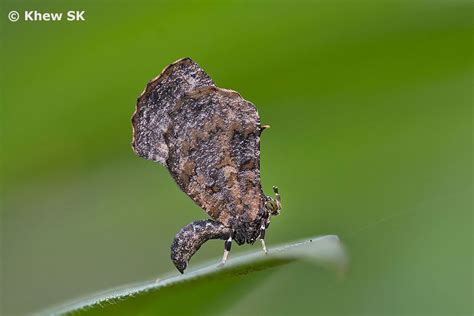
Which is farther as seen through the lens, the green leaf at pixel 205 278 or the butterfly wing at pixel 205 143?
the butterfly wing at pixel 205 143

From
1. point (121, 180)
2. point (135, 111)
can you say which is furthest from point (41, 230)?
point (135, 111)

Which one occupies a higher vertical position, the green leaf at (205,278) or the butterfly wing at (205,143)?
the butterfly wing at (205,143)

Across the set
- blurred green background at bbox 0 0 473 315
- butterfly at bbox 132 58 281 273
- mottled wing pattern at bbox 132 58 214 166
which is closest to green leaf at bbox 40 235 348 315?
blurred green background at bbox 0 0 473 315

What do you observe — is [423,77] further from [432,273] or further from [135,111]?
[135,111]

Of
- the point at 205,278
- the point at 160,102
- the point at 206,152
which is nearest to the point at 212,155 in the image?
the point at 206,152

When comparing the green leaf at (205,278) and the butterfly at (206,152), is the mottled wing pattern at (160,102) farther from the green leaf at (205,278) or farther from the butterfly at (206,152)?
the green leaf at (205,278)

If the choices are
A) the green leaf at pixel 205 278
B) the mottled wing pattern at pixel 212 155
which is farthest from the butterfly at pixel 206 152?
the green leaf at pixel 205 278

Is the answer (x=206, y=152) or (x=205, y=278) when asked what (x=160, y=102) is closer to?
(x=206, y=152)
